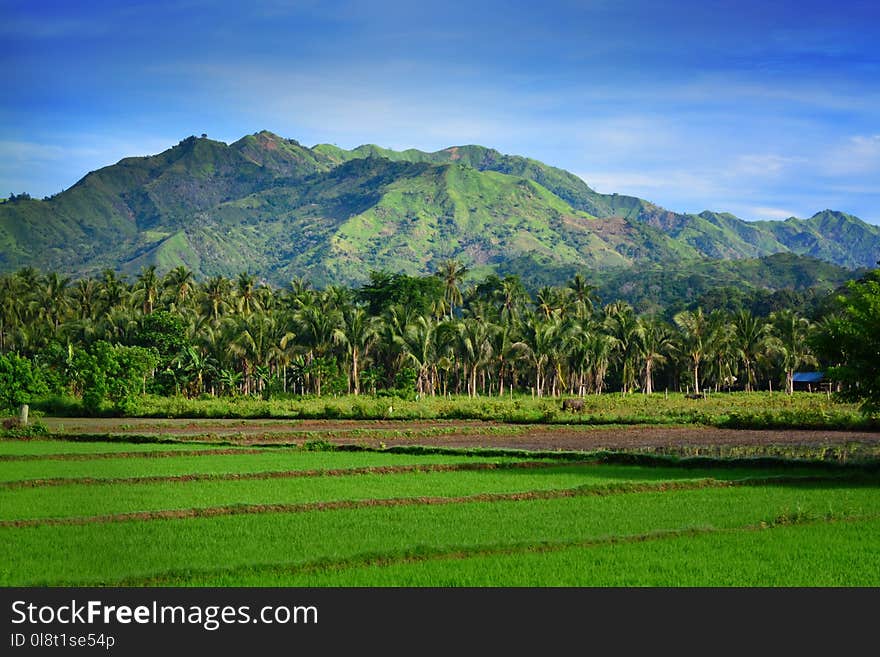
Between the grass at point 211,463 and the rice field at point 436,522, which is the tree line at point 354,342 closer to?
the grass at point 211,463

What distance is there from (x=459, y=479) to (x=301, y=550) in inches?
365

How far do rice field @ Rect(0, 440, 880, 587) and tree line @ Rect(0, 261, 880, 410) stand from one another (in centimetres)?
2550

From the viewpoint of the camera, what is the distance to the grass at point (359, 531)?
13031mm

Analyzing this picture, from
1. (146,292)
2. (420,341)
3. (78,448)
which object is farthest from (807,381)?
(78,448)

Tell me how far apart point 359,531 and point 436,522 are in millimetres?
1673

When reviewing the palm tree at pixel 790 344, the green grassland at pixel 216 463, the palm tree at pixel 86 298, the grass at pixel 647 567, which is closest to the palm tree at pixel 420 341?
the palm tree at pixel 790 344

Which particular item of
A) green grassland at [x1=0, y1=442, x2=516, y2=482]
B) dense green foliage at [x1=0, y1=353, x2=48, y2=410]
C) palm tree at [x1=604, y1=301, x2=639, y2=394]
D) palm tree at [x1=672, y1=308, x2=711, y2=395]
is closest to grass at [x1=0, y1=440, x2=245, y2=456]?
green grassland at [x1=0, y1=442, x2=516, y2=482]

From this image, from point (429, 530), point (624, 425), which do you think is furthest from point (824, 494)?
point (624, 425)

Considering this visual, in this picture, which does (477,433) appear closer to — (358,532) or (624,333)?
(358,532)

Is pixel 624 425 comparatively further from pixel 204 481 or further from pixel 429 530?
pixel 429 530

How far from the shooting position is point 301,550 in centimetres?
1437

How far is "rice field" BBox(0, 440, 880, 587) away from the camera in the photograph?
12.8 meters

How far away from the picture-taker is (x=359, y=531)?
16.0 meters

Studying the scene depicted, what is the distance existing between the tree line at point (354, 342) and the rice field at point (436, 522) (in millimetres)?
25501
